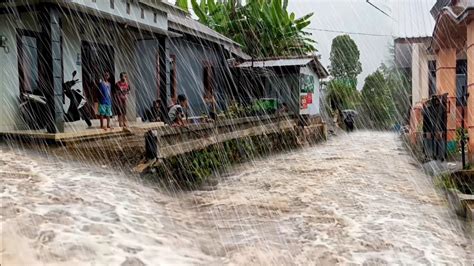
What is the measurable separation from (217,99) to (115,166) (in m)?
10.8

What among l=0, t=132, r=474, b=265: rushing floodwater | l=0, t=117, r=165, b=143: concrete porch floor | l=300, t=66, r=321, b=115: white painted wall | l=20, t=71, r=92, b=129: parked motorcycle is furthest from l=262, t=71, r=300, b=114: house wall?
l=20, t=71, r=92, b=129: parked motorcycle

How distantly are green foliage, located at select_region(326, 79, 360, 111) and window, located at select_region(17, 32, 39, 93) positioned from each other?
93.1ft

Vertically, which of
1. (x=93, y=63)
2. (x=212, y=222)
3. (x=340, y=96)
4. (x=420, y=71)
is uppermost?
(x=93, y=63)

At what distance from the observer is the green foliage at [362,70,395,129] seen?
41.3 m

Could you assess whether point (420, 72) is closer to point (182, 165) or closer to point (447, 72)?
point (447, 72)

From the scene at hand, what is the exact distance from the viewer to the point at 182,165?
981 cm

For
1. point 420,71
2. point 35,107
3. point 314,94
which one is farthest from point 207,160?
point 314,94

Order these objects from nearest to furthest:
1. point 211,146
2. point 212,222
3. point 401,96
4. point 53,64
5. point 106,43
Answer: point 212,222 → point 53,64 → point 211,146 → point 106,43 → point 401,96

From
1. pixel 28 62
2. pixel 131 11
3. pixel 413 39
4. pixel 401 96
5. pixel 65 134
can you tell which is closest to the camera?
pixel 65 134

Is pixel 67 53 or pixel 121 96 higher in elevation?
pixel 67 53

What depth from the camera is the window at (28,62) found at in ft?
34.4

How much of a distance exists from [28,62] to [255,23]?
54.2ft

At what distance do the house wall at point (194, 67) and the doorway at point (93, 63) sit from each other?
3.23 m

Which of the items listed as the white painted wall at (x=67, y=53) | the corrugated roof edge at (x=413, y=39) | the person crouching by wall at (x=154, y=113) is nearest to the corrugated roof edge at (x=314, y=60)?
the corrugated roof edge at (x=413, y=39)
